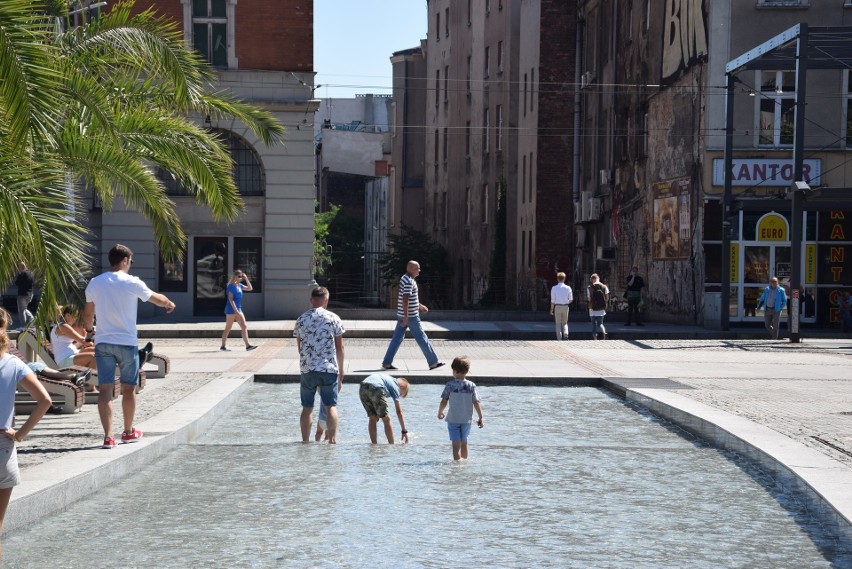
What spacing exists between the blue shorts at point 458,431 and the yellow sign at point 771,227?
1017 inches

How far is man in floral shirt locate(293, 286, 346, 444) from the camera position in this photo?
42.0ft

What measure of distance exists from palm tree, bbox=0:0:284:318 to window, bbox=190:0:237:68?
18.9m

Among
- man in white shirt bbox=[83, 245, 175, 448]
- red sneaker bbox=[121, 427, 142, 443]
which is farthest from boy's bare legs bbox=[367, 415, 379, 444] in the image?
man in white shirt bbox=[83, 245, 175, 448]

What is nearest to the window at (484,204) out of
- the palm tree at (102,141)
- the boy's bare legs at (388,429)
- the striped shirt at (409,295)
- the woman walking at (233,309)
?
the woman walking at (233,309)

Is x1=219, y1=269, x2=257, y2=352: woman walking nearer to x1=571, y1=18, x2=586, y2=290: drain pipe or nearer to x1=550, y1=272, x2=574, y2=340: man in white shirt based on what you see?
x1=550, y1=272, x2=574, y2=340: man in white shirt

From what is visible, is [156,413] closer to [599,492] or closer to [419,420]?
[419,420]

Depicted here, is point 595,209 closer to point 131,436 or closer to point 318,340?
point 318,340

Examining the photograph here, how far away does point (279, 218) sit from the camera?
37344 millimetres

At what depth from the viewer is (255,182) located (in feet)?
124

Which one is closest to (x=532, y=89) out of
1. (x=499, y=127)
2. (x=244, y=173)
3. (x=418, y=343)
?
(x=499, y=127)

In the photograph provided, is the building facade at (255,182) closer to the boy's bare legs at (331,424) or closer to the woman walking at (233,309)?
the woman walking at (233,309)

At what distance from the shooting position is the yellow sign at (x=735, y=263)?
35.8 meters

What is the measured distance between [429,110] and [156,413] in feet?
195

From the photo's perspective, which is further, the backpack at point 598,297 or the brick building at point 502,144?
the brick building at point 502,144
